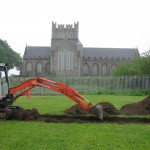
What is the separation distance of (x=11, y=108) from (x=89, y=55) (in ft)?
275

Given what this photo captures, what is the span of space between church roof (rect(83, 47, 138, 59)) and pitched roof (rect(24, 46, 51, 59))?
10.1 meters

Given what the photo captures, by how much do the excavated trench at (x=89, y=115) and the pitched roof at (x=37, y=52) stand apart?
79442 millimetres

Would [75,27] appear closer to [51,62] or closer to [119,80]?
[51,62]

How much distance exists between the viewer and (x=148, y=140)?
9.36 meters

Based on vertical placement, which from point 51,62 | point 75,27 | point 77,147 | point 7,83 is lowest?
point 77,147

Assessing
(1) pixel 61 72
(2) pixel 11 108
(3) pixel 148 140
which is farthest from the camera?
(1) pixel 61 72

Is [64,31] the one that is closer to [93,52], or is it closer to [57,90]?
[93,52]

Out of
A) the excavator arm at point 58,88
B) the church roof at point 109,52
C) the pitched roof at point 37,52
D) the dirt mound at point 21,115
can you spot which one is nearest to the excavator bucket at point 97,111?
the excavator arm at point 58,88

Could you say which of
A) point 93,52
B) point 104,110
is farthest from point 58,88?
point 93,52

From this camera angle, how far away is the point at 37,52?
9669 centimetres

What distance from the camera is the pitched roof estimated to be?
95375 millimetres

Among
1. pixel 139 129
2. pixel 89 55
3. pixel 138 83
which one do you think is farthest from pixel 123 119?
pixel 89 55

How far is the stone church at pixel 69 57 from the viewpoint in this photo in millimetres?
91625

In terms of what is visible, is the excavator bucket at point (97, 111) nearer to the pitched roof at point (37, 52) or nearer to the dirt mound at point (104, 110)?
the dirt mound at point (104, 110)
